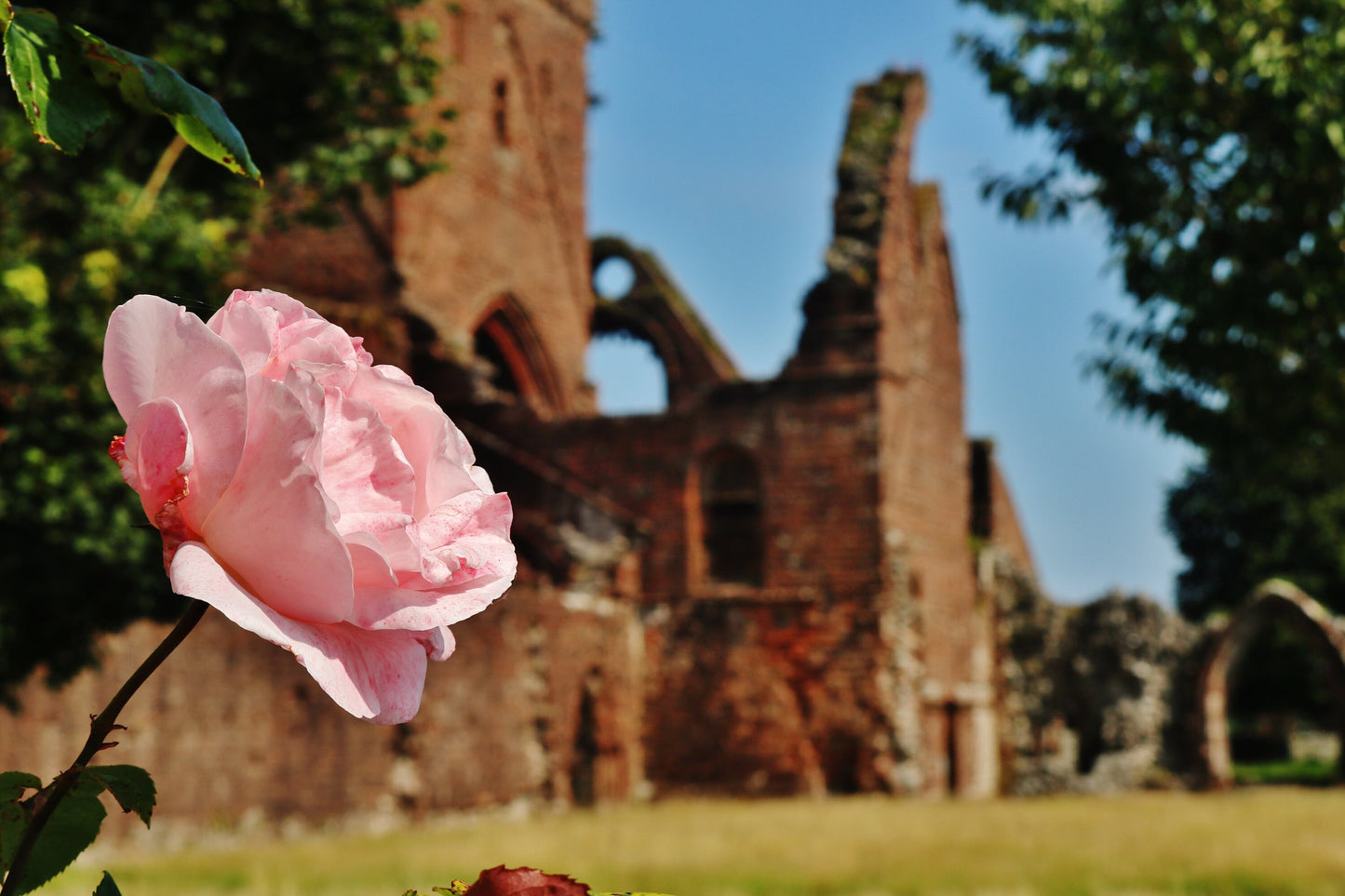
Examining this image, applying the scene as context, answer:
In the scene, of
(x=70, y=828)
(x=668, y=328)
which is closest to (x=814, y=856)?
(x=70, y=828)

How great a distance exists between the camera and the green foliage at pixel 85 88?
44.8 inches

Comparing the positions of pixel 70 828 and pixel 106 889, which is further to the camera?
pixel 70 828

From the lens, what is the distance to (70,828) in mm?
1098

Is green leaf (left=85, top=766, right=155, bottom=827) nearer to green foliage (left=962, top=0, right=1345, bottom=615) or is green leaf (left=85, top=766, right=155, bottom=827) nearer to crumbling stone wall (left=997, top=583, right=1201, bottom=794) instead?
green foliage (left=962, top=0, right=1345, bottom=615)

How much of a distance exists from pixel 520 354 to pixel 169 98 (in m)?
24.8

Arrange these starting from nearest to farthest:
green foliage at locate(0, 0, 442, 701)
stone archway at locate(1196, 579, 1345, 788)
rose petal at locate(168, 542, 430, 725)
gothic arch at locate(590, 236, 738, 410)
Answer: rose petal at locate(168, 542, 430, 725) < green foliage at locate(0, 0, 442, 701) < stone archway at locate(1196, 579, 1345, 788) < gothic arch at locate(590, 236, 738, 410)

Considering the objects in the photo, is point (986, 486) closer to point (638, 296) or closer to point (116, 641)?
point (638, 296)

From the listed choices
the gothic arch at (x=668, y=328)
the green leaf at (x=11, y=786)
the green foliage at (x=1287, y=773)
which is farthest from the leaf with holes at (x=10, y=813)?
the gothic arch at (x=668, y=328)

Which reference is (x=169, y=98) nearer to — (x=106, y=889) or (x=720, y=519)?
(x=106, y=889)

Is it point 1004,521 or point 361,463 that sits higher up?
point 1004,521

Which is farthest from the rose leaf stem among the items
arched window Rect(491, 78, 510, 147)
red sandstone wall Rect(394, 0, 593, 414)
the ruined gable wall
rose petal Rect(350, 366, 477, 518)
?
arched window Rect(491, 78, 510, 147)

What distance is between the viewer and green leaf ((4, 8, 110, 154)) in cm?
113

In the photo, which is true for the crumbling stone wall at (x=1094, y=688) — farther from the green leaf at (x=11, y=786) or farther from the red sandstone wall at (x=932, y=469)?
the green leaf at (x=11, y=786)

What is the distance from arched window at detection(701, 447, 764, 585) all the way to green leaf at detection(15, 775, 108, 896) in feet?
68.2
